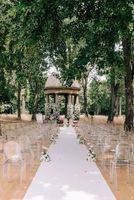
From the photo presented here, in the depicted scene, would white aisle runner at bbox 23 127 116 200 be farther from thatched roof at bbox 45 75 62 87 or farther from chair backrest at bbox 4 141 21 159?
thatched roof at bbox 45 75 62 87

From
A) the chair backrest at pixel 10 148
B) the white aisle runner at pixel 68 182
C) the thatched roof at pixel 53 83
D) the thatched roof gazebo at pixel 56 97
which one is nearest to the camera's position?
the white aisle runner at pixel 68 182

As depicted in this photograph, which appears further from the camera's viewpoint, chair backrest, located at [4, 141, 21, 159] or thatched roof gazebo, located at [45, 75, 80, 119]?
thatched roof gazebo, located at [45, 75, 80, 119]

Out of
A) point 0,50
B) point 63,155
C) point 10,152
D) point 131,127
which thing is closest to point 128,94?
point 131,127

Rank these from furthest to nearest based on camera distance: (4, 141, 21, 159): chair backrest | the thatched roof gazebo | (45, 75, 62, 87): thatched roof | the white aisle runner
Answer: (45, 75, 62, 87): thatched roof, the thatched roof gazebo, (4, 141, 21, 159): chair backrest, the white aisle runner

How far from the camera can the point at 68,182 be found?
11977 millimetres

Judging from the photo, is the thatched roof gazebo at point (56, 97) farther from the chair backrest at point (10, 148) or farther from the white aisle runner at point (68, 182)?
the chair backrest at point (10, 148)

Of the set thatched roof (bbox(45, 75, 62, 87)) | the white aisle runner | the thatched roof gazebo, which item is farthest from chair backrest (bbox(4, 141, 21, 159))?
thatched roof (bbox(45, 75, 62, 87))

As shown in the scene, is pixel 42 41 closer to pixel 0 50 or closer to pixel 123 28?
pixel 123 28

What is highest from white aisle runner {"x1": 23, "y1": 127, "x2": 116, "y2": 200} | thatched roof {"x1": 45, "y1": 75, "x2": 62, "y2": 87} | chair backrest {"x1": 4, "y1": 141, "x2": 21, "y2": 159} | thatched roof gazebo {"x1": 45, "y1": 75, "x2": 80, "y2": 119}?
thatched roof {"x1": 45, "y1": 75, "x2": 62, "y2": 87}

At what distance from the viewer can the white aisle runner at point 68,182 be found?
10.2 meters

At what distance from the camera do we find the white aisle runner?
10.2 meters

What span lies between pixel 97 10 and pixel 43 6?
1.68 metres

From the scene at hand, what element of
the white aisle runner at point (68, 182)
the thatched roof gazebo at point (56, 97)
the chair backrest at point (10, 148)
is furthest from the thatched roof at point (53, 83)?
the chair backrest at point (10, 148)

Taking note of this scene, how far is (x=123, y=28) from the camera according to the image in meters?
15.8
